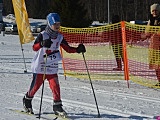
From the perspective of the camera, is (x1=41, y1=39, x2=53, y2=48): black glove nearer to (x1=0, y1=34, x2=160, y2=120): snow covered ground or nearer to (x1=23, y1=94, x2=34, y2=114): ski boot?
(x1=23, y1=94, x2=34, y2=114): ski boot

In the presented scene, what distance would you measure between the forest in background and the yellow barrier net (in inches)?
1958

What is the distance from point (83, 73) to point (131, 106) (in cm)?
311

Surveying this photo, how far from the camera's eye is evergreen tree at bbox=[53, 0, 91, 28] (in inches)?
1706

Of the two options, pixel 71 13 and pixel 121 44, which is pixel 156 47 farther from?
pixel 71 13

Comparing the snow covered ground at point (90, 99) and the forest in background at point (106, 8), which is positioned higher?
the snow covered ground at point (90, 99)

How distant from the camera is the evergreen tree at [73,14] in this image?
142ft

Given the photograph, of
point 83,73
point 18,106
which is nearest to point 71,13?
point 83,73

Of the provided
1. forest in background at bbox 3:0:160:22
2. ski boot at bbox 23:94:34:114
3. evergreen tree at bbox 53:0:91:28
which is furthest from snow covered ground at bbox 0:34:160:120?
forest in background at bbox 3:0:160:22

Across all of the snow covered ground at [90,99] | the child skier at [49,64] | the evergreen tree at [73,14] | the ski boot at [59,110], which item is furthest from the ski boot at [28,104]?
the evergreen tree at [73,14]

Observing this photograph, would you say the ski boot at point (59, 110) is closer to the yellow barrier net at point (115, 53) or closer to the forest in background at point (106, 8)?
the yellow barrier net at point (115, 53)

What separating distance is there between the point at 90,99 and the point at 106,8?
63.4m

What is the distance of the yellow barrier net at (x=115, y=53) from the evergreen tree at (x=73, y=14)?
3268 cm

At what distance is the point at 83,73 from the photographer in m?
10.5

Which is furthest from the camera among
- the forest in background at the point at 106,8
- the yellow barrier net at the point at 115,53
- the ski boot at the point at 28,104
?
the forest in background at the point at 106,8
